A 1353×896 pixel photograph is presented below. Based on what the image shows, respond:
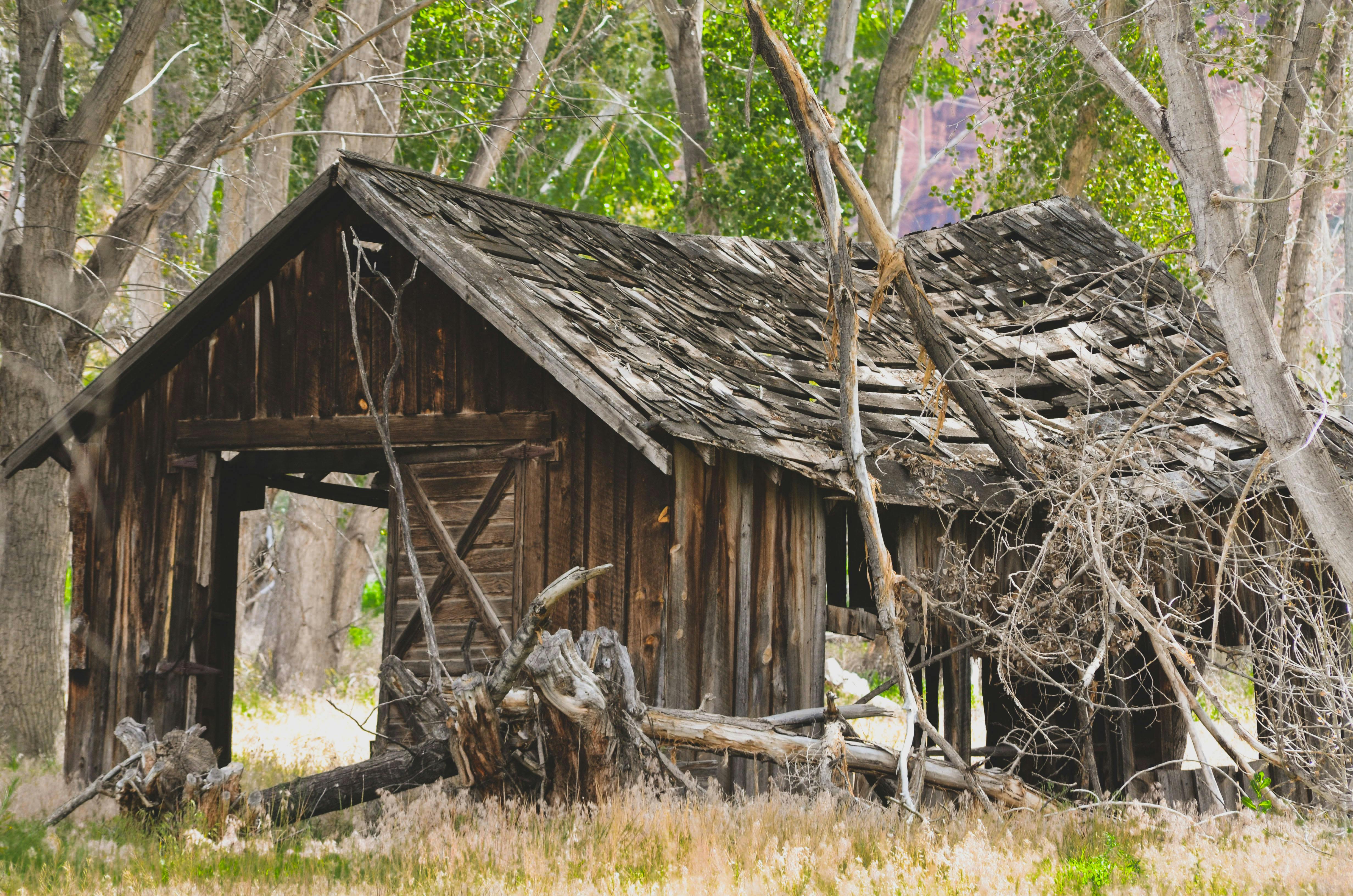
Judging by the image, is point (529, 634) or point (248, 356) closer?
point (529, 634)

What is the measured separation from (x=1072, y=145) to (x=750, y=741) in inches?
615

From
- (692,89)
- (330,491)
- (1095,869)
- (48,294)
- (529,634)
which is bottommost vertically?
(1095,869)

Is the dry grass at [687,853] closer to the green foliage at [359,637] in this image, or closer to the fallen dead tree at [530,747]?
the fallen dead tree at [530,747]

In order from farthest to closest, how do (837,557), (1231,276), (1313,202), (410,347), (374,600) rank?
(374,600), (1313,202), (837,557), (410,347), (1231,276)

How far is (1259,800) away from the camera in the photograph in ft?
26.8

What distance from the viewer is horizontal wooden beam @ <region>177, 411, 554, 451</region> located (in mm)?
8391

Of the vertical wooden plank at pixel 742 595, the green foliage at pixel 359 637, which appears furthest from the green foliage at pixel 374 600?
the vertical wooden plank at pixel 742 595

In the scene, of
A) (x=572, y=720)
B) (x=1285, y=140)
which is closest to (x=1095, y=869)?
(x=572, y=720)

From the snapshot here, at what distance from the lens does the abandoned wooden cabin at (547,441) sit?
791cm

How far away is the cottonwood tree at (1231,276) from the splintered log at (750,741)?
239 centimetres

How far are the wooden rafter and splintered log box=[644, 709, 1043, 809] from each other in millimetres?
1447

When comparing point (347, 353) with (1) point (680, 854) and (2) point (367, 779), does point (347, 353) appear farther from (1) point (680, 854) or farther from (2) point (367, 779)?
(1) point (680, 854)

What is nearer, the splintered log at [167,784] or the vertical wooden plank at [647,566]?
the splintered log at [167,784]

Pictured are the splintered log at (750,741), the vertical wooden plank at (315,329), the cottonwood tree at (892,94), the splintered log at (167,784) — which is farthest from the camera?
the cottonwood tree at (892,94)
